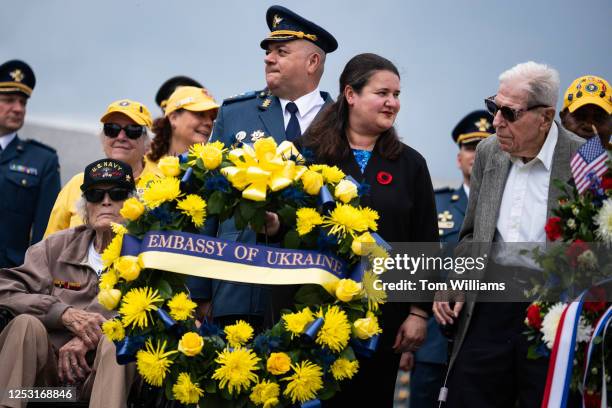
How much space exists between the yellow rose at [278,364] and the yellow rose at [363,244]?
2.25 feet

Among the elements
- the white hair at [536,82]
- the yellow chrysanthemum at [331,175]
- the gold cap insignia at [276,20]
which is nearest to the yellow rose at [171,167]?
the yellow chrysanthemum at [331,175]

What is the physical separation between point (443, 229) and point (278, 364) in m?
3.91

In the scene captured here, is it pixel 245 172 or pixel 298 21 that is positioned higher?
pixel 298 21

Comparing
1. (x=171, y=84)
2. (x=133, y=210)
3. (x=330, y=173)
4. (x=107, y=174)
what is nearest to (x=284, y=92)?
(x=107, y=174)

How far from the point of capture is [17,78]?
1005 centimetres

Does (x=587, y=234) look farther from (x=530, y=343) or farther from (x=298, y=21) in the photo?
(x=298, y=21)

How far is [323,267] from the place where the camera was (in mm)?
5938

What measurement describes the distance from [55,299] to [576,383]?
10.4 feet

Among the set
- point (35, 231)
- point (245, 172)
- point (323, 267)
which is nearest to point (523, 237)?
point (323, 267)

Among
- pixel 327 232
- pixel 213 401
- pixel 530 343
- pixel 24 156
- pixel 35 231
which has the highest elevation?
pixel 24 156

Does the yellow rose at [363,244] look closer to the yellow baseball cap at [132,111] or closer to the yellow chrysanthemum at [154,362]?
the yellow chrysanthemum at [154,362]

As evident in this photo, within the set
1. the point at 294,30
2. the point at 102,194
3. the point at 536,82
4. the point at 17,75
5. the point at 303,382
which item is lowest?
the point at 303,382

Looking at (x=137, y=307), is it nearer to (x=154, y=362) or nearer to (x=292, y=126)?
(x=154, y=362)

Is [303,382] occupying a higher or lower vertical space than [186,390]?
higher
